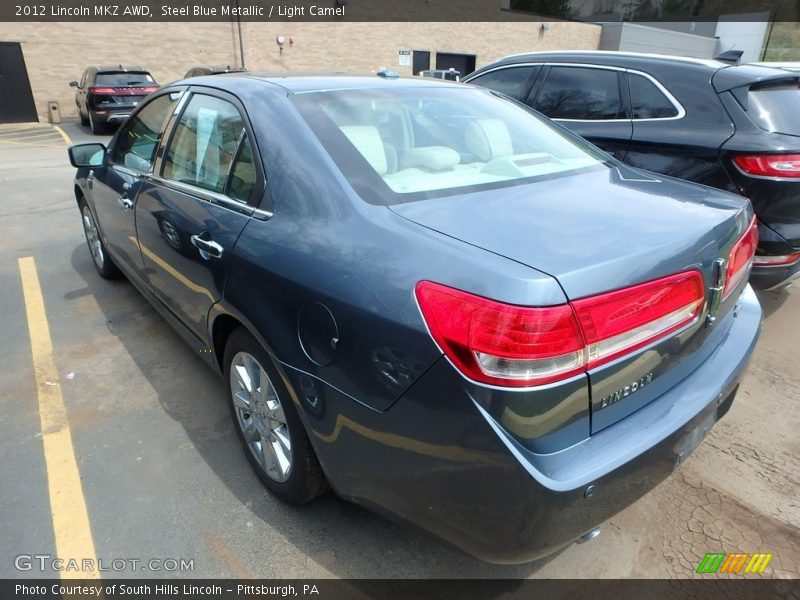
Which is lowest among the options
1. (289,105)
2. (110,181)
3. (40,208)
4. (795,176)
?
(40,208)

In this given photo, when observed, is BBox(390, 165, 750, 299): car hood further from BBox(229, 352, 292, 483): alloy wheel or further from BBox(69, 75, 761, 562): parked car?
BBox(229, 352, 292, 483): alloy wheel

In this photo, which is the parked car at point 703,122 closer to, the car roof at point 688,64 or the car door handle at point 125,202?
the car roof at point 688,64

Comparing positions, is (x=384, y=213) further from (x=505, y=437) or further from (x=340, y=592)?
(x=340, y=592)

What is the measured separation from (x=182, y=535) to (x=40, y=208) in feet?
21.5

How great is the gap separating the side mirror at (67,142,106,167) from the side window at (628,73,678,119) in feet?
13.0

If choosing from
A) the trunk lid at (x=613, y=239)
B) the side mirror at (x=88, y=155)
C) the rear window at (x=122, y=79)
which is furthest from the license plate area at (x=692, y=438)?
the rear window at (x=122, y=79)

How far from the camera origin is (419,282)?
1482 millimetres

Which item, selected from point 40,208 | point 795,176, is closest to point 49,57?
point 40,208

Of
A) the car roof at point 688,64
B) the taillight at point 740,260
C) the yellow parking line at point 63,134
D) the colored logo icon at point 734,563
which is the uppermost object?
the car roof at point 688,64

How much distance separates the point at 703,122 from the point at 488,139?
6.84 ft

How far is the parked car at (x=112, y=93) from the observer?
46.2ft

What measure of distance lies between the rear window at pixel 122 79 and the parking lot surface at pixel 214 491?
13.1 meters

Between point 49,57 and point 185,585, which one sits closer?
point 185,585

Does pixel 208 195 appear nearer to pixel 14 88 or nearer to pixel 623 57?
pixel 623 57
